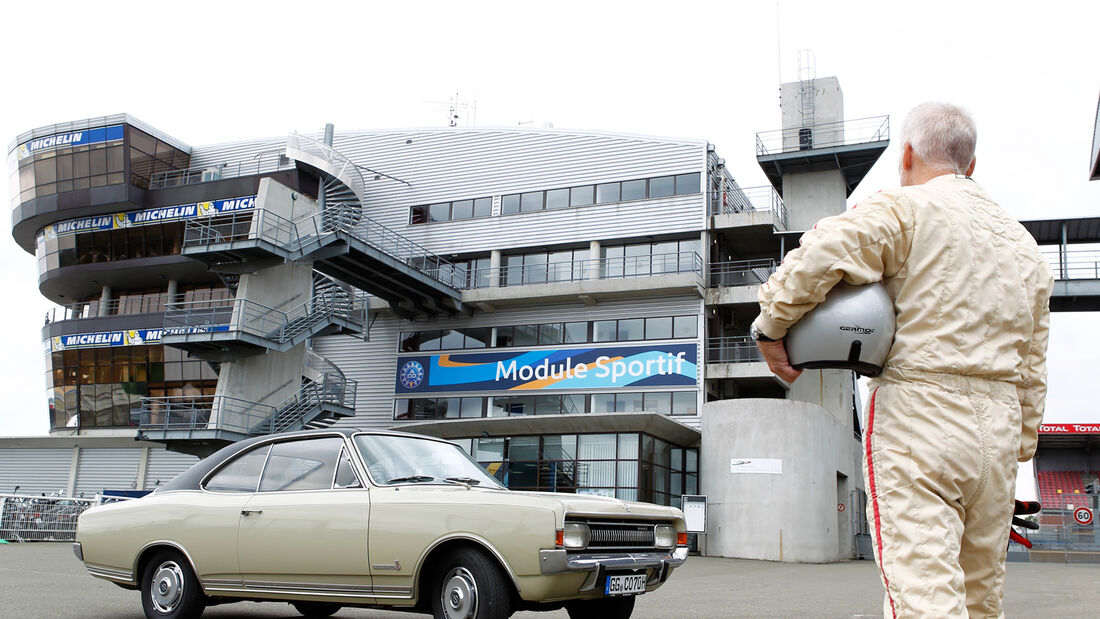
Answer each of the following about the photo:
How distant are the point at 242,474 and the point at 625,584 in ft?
10.6

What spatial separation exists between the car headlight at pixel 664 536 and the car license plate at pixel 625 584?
1.35 feet

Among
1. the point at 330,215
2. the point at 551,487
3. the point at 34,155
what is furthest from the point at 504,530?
the point at 34,155

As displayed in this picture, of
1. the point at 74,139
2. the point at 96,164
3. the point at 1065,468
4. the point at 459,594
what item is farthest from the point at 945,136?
the point at 1065,468

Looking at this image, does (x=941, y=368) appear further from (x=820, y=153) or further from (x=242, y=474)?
(x=820, y=153)

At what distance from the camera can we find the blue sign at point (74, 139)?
37000mm

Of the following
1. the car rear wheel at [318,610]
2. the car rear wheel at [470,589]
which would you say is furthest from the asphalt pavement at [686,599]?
the car rear wheel at [470,589]

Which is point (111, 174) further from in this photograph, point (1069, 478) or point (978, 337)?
point (1069, 478)

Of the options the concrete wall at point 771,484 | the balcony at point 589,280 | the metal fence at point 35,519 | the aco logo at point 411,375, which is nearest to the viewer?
the metal fence at point 35,519

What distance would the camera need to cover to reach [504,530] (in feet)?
19.2

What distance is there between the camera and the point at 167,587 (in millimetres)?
6930

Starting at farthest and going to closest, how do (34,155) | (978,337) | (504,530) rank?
1. (34,155)
2. (504,530)
3. (978,337)

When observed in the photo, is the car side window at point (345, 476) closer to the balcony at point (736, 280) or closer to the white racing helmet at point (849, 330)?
the white racing helmet at point (849, 330)

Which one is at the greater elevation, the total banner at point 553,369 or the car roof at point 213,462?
the total banner at point 553,369

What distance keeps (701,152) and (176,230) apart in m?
21.5
